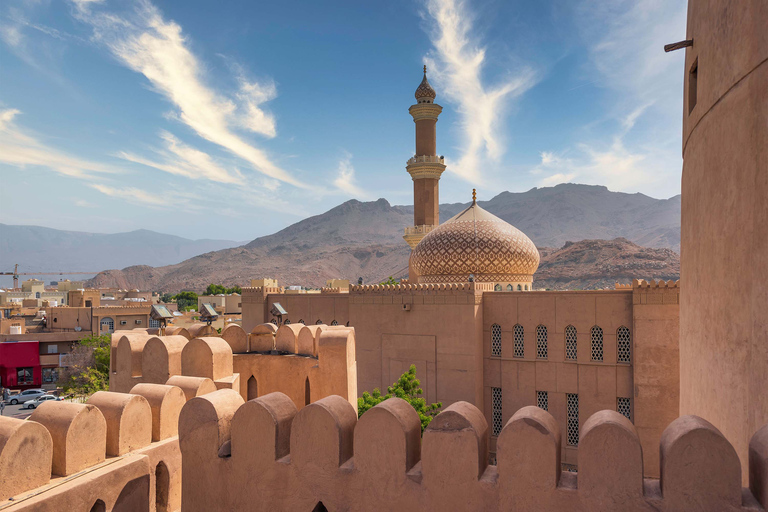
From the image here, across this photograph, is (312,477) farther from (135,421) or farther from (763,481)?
(763,481)

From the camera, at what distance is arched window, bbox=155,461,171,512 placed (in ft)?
10.9

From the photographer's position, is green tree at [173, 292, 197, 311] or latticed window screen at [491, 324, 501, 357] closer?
latticed window screen at [491, 324, 501, 357]

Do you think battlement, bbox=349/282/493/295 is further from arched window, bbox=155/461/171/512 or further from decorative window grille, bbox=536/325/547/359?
arched window, bbox=155/461/171/512

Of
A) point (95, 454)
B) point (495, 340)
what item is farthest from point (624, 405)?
point (95, 454)

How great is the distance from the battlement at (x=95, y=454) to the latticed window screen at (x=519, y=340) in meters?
13.8

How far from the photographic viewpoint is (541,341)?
51.5 ft

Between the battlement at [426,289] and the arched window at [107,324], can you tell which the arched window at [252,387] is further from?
the arched window at [107,324]

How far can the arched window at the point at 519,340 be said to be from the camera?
16.0m

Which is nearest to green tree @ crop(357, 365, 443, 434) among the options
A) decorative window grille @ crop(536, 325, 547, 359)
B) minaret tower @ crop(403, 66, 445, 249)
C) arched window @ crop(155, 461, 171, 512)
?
decorative window grille @ crop(536, 325, 547, 359)

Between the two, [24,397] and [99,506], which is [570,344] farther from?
[24,397]

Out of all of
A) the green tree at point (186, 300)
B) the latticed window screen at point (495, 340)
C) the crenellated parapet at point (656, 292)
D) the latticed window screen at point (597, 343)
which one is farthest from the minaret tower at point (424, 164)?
the green tree at point (186, 300)

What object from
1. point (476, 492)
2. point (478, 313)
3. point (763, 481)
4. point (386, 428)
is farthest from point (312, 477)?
point (478, 313)

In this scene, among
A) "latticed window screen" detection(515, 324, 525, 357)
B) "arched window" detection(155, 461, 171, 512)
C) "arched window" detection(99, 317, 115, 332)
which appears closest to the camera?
"arched window" detection(155, 461, 171, 512)

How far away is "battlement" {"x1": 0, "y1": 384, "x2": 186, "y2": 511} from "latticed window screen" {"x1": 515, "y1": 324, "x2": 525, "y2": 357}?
1380cm
